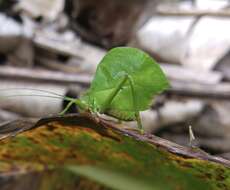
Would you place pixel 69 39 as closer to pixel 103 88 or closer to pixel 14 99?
pixel 14 99

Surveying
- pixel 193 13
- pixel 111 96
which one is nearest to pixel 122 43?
pixel 193 13

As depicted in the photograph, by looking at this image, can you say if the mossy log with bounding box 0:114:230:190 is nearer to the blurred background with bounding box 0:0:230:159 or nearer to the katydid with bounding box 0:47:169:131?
the katydid with bounding box 0:47:169:131

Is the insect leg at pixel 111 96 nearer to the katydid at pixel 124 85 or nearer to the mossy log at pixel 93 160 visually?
the katydid at pixel 124 85

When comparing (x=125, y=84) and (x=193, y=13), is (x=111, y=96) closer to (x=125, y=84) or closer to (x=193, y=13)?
(x=125, y=84)

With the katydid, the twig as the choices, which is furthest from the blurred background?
the katydid

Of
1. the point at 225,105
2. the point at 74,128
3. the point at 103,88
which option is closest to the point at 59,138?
the point at 74,128

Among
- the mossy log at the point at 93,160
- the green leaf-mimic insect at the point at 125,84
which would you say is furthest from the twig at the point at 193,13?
the mossy log at the point at 93,160

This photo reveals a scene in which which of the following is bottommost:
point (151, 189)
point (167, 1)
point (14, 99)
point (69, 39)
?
point (151, 189)
